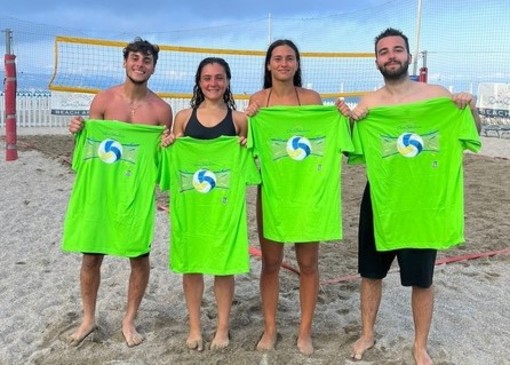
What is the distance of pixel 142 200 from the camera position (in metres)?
3.12

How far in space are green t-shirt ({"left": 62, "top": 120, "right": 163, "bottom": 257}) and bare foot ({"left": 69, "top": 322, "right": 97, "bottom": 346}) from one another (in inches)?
20.9

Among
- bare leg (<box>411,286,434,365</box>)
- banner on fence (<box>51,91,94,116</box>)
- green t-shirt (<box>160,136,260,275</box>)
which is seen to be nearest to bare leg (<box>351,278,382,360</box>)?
bare leg (<box>411,286,434,365</box>)

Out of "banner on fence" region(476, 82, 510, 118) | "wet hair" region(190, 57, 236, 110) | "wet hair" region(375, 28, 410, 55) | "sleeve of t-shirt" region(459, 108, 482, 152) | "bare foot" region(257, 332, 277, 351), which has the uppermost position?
"banner on fence" region(476, 82, 510, 118)

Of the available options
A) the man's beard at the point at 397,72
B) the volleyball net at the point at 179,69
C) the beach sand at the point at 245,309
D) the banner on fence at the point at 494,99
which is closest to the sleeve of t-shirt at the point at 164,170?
the beach sand at the point at 245,309

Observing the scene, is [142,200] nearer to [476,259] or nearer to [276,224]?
[276,224]

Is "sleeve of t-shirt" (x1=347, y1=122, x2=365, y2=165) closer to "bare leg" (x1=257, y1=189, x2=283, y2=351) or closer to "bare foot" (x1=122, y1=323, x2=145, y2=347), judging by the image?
"bare leg" (x1=257, y1=189, x2=283, y2=351)

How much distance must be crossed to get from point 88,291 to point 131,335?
1.23 ft

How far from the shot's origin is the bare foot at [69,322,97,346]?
322cm

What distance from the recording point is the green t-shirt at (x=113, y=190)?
308 cm

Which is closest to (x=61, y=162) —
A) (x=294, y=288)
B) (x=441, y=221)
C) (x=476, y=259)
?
(x=294, y=288)

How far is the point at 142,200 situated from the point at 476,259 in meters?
3.32

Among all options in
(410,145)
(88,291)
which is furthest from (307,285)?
(88,291)

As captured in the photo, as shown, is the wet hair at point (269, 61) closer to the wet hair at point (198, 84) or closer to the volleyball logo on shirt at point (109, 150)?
the wet hair at point (198, 84)

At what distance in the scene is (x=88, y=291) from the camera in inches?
129
